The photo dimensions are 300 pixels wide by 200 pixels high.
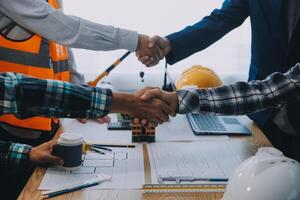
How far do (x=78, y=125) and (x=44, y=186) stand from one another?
0.63 metres

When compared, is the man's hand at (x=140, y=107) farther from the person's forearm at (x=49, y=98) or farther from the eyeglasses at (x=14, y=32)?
the eyeglasses at (x=14, y=32)

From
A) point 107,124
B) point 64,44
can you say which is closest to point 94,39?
point 64,44

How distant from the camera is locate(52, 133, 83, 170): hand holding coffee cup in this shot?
48.8 inches

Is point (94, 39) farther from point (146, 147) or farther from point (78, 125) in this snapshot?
point (146, 147)

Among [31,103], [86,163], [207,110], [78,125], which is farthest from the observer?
[78,125]

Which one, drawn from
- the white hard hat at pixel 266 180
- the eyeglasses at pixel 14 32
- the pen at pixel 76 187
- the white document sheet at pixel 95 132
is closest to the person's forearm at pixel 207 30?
the white document sheet at pixel 95 132

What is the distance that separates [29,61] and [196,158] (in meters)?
0.79

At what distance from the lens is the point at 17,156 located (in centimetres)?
133

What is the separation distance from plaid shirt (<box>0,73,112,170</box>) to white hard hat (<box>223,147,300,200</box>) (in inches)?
17.4

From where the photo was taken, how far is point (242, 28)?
2.54 meters

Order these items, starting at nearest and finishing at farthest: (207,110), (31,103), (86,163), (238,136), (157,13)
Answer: (31,103), (86,163), (207,110), (238,136), (157,13)

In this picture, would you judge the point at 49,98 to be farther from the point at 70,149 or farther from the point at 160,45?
the point at 160,45

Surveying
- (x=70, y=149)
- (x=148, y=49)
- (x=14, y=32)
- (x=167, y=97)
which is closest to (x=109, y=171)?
(x=70, y=149)

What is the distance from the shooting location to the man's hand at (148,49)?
6.81 feet
